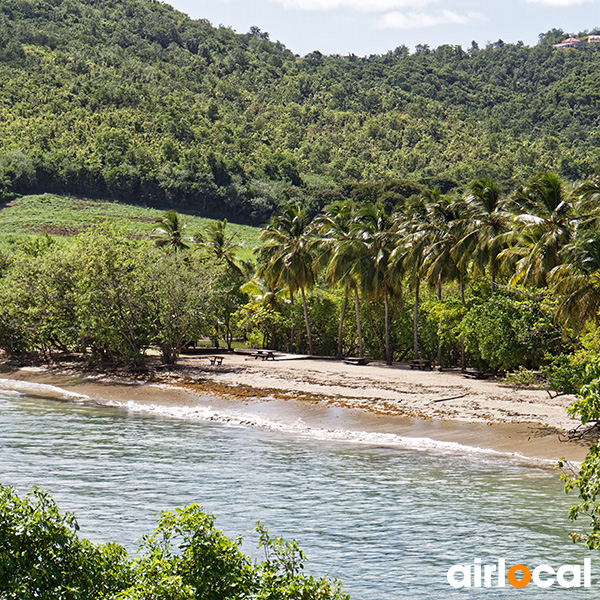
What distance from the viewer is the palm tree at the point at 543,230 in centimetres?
2877

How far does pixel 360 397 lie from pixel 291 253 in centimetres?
1829

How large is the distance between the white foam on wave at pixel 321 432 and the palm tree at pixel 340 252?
51.4ft

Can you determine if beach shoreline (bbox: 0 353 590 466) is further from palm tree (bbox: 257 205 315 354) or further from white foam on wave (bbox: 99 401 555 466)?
palm tree (bbox: 257 205 315 354)

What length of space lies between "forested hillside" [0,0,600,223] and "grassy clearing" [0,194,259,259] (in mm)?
5475

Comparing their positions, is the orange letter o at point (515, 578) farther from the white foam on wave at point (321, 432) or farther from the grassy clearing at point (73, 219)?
the grassy clearing at point (73, 219)

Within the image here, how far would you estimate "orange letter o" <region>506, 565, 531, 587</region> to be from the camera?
41.1 ft

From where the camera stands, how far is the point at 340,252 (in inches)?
1673

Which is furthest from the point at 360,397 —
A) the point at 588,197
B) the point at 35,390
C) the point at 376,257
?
the point at 35,390

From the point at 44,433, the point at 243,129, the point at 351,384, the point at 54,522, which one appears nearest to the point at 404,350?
the point at 351,384

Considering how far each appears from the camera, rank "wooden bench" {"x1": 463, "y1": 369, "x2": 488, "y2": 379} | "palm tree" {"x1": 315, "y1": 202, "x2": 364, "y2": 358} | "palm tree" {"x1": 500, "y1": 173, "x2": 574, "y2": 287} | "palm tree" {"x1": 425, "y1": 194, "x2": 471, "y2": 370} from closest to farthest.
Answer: "palm tree" {"x1": 500, "y1": 173, "x2": 574, "y2": 287}
"wooden bench" {"x1": 463, "y1": 369, "x2": 488, "y2": 379}
"palm tree" {"x1": 425, "y1": 194, "x2": 471, "y2": 370}
"palm tree" {"x1": 315, "y1": 202, "x2": 364, "y2": 358}

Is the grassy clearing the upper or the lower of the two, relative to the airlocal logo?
upper

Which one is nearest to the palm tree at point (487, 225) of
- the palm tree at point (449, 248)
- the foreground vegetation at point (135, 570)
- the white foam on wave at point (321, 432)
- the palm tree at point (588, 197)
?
the palm tree at point (449, 248)

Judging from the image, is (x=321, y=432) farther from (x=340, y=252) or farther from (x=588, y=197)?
(x=340, y=252)

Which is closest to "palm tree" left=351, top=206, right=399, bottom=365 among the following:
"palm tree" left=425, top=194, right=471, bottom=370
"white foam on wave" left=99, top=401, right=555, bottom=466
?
"palm tree" left=425, top=194, right=471, bottom=370
